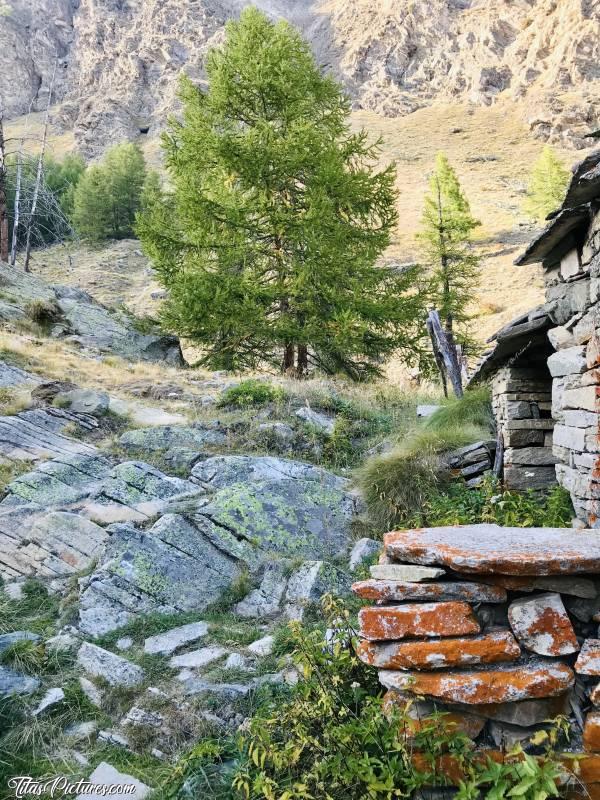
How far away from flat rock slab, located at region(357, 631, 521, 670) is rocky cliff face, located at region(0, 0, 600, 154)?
64.2m

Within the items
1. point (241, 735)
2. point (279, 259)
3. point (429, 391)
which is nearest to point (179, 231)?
point (279, 259)

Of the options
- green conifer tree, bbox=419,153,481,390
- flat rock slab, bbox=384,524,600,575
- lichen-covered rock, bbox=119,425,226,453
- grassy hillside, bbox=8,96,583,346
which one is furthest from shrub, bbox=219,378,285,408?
grassy hillside, bbox=8,96,583,346

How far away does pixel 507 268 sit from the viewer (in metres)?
31.9

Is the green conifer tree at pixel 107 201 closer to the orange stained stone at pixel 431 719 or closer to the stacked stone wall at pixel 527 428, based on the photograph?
the stacked stone wall at pixel 527 428

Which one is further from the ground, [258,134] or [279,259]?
[258,134]

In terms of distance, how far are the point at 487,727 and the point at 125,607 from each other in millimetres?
3101

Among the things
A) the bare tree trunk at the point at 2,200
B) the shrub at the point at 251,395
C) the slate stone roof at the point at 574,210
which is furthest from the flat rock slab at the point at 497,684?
the bare tree trunk at the point at 2,200

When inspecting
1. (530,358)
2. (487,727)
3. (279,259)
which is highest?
(279,259)

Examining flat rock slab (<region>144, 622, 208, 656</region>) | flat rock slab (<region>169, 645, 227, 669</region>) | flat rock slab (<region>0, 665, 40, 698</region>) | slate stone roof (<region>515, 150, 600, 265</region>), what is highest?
slate stone roof (<region>515, 150, 600, 265</region>)

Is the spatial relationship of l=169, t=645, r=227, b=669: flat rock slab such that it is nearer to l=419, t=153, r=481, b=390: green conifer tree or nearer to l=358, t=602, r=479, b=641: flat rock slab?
l=358, t=602, r=479, b=641: flat rock slab

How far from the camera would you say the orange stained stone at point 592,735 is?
2.12 m

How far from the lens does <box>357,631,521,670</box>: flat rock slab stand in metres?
2.28

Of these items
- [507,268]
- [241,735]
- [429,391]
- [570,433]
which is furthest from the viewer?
[507,268]

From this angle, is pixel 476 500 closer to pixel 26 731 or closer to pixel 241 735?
pixel 241 735
